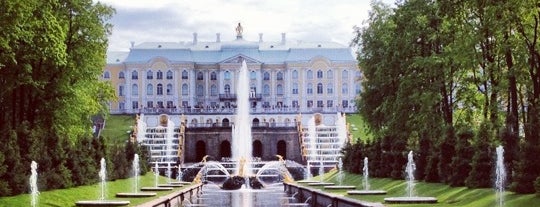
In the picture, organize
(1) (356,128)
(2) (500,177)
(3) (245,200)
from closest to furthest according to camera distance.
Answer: (2) (500,177) < (3) (245,200) < (1) (356,128)

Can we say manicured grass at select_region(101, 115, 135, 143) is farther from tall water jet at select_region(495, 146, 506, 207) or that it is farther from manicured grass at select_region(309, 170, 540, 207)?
tall water jet at select_region(495, 146, 506, 207)

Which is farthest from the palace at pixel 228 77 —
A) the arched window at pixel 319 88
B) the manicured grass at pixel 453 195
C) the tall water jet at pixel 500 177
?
the tall water jet at pixel 500 177

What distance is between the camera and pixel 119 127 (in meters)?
100

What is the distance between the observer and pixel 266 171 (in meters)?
66.5

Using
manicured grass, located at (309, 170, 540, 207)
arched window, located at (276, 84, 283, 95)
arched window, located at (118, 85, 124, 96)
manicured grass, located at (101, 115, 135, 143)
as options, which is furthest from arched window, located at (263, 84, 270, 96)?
manicured grass, located at (309, 170, 540, 207)

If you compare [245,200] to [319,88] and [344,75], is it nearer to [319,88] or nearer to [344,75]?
[319,88]

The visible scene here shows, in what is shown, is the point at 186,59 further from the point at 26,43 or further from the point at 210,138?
the point at 26,43

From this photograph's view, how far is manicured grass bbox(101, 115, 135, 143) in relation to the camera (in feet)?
296

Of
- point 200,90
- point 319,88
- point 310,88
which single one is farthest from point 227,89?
point 319,88

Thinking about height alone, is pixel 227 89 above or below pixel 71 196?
above

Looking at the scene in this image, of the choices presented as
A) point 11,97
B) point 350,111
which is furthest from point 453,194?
point 350,111

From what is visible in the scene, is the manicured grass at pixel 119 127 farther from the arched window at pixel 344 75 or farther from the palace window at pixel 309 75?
the arched window at pixel 344 75

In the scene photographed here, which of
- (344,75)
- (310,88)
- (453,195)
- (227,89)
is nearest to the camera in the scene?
(453,195)

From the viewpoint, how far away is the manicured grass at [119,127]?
90.2 m
